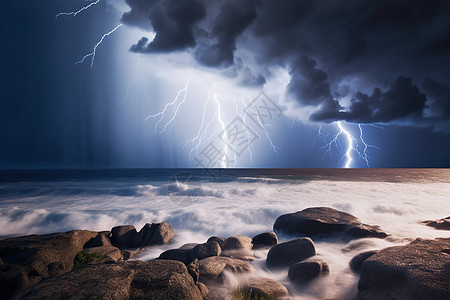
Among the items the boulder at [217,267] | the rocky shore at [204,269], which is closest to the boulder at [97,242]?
the rocky shore at [204,269]

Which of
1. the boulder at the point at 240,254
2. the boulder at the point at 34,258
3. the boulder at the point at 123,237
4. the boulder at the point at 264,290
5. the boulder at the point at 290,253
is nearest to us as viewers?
the boulder at the point at 264,290

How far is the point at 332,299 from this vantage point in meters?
4.26

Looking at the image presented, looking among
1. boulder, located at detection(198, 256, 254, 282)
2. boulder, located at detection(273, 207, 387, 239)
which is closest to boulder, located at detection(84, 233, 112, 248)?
boulder, located at detection(198, 256, 254, 282)

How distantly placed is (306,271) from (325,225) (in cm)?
443

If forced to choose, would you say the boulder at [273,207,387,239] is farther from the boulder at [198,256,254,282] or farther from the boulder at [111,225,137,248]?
the boulder at [111,225,137,248]

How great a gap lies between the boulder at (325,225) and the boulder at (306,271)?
12.9ft

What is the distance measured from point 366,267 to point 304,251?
2.04 metres

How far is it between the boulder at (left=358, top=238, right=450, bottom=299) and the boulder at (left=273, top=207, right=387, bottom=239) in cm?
370

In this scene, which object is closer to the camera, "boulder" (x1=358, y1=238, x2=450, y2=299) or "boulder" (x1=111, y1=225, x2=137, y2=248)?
"boulder" (x1=358, y1=238, x2=450, y2=299)

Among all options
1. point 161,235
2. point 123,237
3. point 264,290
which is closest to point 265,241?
point 264,290

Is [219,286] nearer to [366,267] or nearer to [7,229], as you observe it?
[366,267]

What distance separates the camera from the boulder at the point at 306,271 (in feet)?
16.0

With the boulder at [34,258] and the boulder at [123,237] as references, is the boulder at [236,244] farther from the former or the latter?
the boulder at [34,258]

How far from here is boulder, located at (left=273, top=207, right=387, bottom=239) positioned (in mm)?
8125
